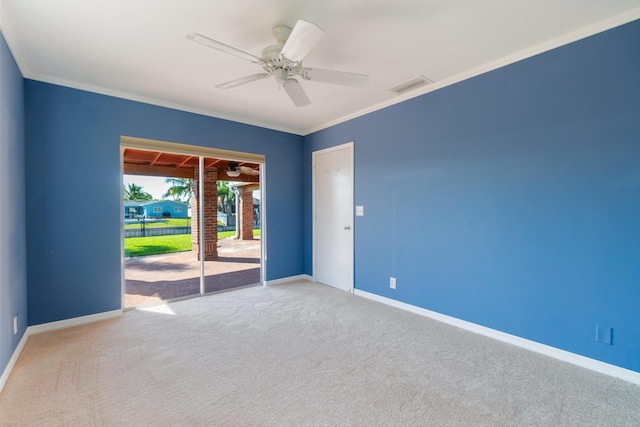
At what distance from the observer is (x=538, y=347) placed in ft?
8.02

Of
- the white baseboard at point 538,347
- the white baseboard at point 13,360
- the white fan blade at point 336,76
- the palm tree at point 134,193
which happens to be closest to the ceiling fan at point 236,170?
the palm tree at point 134,193

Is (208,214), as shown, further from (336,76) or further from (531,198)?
(531,198)

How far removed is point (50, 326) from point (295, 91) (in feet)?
11.3

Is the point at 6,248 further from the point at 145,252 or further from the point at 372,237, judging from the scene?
the point at 372,237

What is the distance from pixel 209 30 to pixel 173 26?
0.25 metres

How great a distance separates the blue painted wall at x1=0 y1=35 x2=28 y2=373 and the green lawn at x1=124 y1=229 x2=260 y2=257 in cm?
93

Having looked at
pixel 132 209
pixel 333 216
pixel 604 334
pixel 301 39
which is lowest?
pixel 604 334

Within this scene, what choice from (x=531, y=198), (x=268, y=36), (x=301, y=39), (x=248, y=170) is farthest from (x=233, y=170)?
(x=531, y=198)

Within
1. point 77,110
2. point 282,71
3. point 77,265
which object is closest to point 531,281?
point 282,71

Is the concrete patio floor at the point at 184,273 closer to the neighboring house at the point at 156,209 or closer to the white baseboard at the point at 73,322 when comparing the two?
Result: the white baseboard at the point at 73,322

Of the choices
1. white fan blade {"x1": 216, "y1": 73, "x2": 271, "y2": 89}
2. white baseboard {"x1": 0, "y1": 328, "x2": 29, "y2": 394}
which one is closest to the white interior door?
white fan blade {"x1": 216, "y1": 73, "x2": 271, "y2": 89}

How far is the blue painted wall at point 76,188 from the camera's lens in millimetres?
2859

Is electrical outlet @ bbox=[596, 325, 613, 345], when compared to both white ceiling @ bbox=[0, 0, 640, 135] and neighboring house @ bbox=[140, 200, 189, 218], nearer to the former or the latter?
white ceiling @ bbox=[0, 0, 640, 135]

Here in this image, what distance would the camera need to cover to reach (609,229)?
2123 mm
